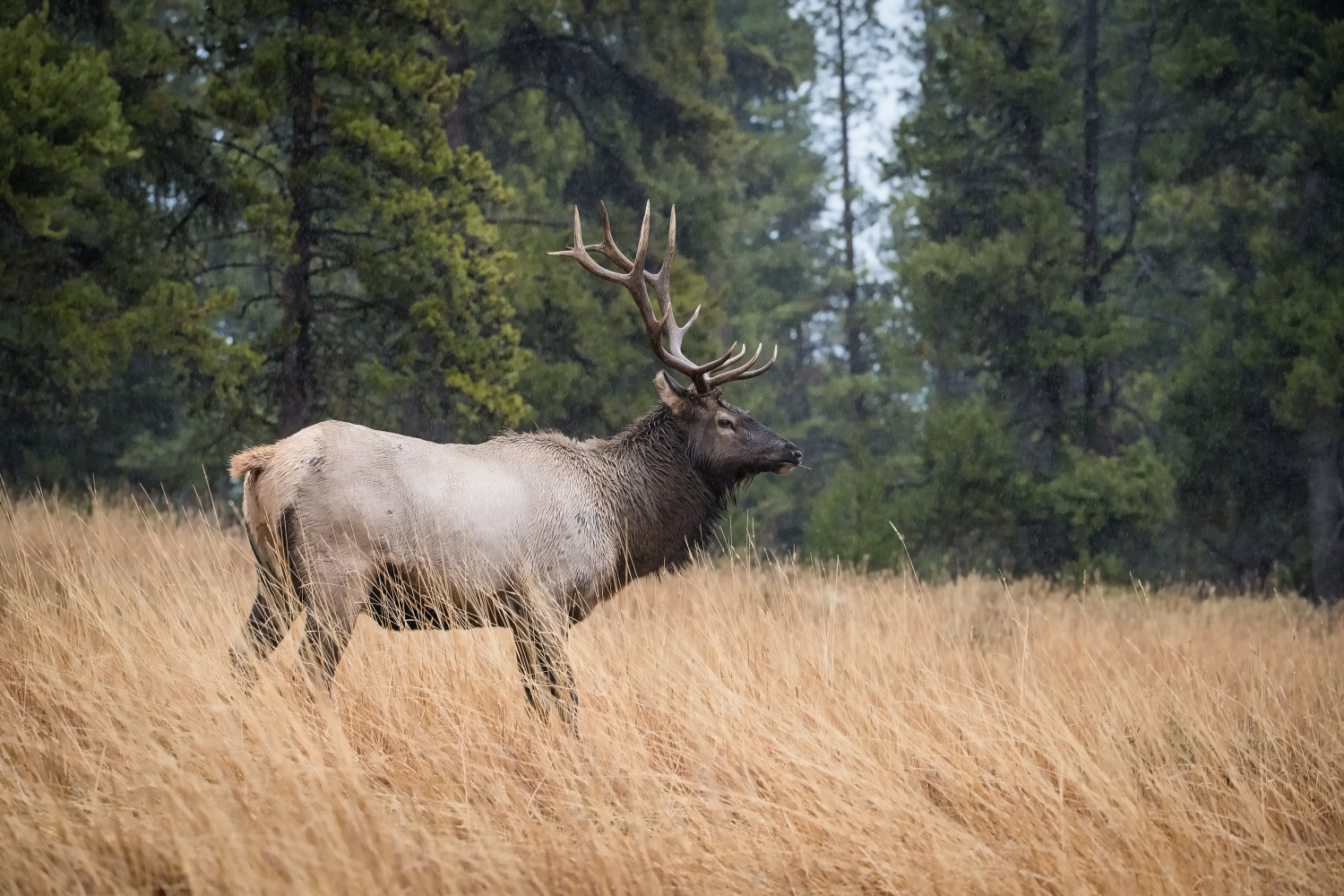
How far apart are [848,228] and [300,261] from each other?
16109mm

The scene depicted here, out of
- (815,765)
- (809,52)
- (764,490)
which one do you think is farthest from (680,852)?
(809,52)

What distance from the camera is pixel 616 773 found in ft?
11.6

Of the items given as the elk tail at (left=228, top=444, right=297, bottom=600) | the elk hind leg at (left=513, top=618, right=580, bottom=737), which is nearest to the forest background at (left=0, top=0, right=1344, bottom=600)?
the elk tail at (left=228, top=444, right=297, bottom=600)

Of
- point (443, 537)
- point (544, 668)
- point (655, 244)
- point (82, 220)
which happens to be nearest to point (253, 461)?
point (443, 537)

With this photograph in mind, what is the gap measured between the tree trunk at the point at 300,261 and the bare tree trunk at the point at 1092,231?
34.0 feet

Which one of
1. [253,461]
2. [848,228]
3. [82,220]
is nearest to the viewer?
[253,461]

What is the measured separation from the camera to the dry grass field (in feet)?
9.54

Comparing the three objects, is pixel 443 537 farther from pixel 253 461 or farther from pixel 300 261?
pixel 300 261

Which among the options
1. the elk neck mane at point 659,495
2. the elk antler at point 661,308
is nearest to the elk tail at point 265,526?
the elk neck mane at point 659,495

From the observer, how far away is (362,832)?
9.54 ft

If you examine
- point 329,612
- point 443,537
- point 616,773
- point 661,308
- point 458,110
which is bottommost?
point 616,773

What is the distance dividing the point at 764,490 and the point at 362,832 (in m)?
18.5

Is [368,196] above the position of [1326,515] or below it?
above

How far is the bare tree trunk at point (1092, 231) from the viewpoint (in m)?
15.7
